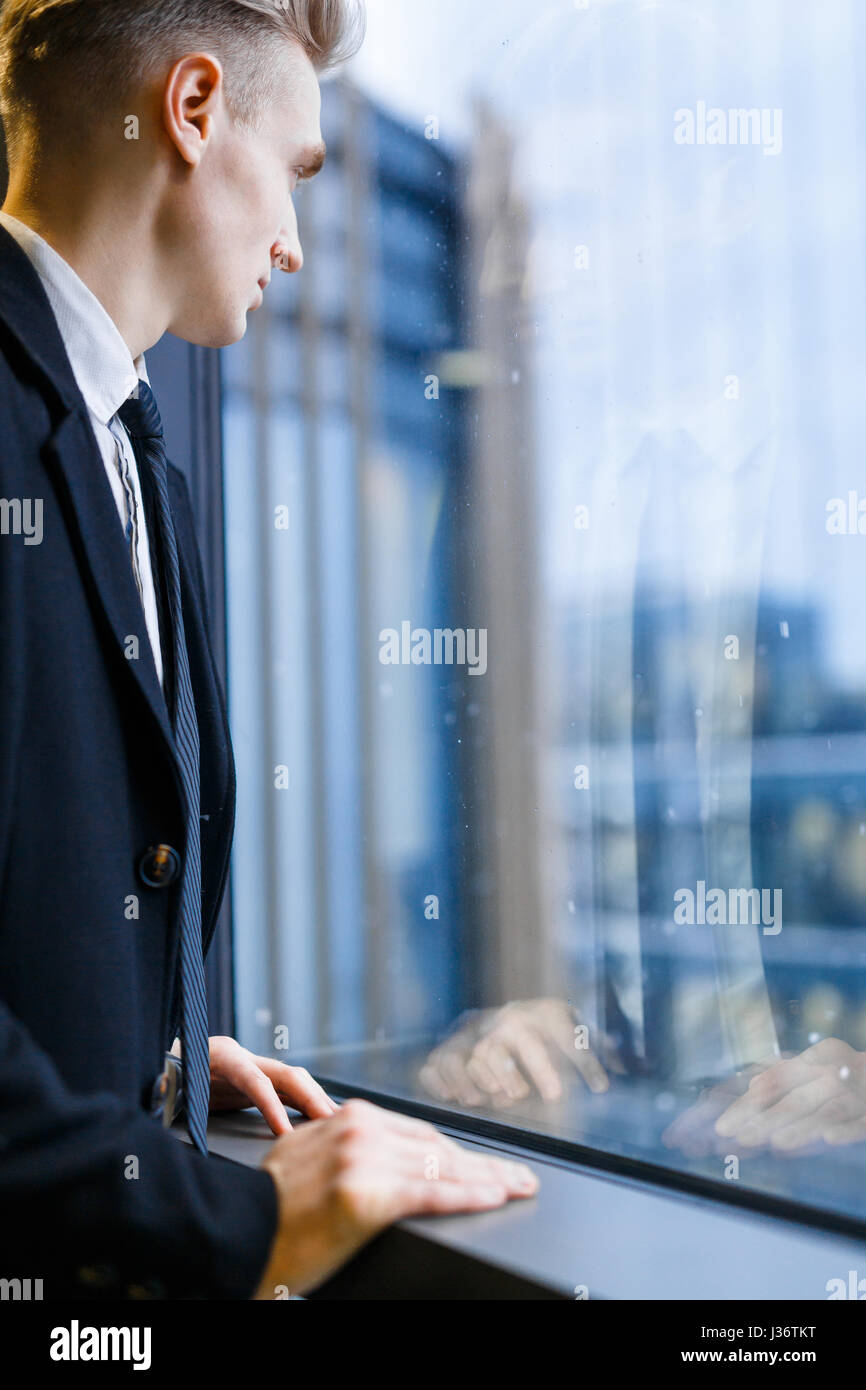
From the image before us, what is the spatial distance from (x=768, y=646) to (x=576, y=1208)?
1.63ft

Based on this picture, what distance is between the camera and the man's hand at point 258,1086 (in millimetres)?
1075

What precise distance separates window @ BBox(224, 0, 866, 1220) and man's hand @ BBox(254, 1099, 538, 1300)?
26cm

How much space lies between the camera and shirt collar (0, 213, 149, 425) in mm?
905

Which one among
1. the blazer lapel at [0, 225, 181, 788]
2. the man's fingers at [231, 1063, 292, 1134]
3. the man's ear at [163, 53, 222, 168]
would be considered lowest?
the man's fingers at [231, 1063, 292, 1134]

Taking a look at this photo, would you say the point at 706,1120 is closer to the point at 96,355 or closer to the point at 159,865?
the point at 159,865

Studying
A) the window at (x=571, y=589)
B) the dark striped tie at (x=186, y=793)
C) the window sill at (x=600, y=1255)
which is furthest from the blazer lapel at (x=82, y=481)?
the window at (x=571, y=589)

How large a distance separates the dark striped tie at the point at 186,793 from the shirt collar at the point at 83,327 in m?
0.06

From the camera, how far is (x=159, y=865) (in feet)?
2.75

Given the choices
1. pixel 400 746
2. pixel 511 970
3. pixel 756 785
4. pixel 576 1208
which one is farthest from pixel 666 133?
pixel 576 1208

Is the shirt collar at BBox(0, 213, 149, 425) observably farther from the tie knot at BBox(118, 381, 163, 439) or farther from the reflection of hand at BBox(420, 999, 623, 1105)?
the reflection of hand at BBox(420, 999, 623, 1105)

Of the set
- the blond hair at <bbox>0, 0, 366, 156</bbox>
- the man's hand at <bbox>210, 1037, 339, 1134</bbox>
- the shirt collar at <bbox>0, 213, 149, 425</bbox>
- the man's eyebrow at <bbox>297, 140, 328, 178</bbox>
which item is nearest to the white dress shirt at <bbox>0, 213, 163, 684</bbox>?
the shirt collar at <bbox>0, 213, 149, 425</bbox>

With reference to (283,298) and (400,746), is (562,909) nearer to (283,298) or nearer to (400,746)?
(400,746)

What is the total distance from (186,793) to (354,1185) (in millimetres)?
A: 309

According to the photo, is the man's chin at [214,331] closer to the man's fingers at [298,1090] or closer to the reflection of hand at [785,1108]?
the man's fingers at [298,1090]
